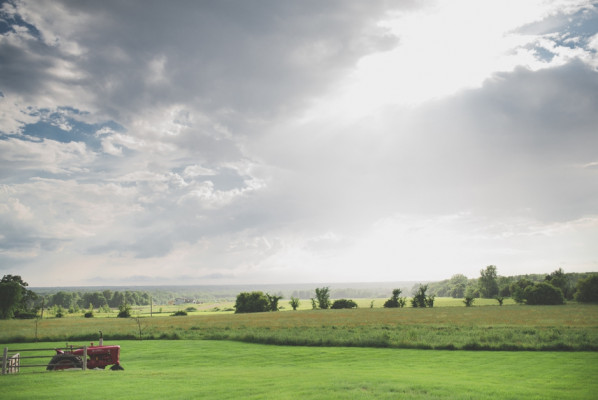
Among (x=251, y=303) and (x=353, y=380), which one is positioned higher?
(x=353, y=380)

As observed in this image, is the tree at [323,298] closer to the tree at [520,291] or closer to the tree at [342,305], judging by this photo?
the tree at [342,305]

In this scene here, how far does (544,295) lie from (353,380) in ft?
425

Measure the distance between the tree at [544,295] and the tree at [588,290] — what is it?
19.0ft

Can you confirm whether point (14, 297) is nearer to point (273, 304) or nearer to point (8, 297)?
point (8, 297)

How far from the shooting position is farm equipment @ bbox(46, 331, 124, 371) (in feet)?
68.5

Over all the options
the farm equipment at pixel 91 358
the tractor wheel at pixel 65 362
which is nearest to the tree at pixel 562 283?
the farm equipment at pixel 91 358

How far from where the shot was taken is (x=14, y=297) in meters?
102

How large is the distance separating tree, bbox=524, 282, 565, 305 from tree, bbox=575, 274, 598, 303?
19.0ft

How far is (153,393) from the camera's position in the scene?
581 inches

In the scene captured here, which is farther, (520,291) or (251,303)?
(251,303)

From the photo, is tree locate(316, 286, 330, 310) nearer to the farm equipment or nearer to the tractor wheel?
the farm equipment

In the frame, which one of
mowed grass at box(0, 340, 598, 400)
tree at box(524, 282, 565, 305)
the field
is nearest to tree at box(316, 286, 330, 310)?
tree at box(524, 282, 565, 305)

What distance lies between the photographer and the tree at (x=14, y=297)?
100375mm

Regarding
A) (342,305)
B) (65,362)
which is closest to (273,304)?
(342,305)
